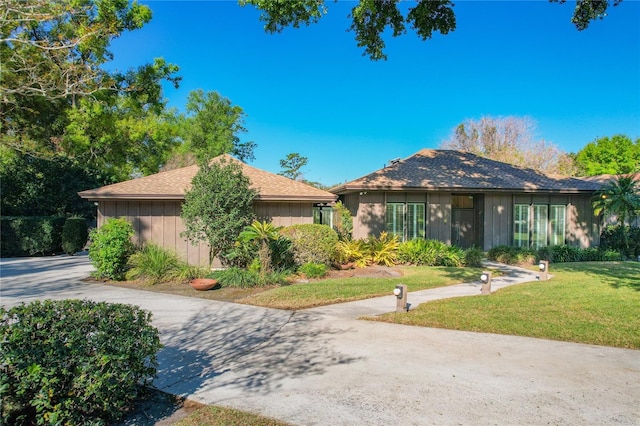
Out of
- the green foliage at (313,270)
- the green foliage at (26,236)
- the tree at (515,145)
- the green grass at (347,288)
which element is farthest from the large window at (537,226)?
the green foliage at (26,236)

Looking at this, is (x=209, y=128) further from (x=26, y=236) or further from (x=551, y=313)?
(x=551, y=313)

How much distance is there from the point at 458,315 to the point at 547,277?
19.6 ft

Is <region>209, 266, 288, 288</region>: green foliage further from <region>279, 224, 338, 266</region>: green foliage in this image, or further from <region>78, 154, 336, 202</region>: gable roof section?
<region>78, 154, 336, 202</region>: gable roof section

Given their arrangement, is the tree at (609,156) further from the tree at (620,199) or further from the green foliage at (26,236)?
the green foliage at (26,236)

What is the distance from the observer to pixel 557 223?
54.5ft

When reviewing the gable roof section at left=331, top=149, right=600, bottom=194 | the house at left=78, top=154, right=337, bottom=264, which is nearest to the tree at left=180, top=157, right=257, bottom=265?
the house at left=78, top=154, right=337, bottom=264

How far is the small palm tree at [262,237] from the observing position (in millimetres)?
10250

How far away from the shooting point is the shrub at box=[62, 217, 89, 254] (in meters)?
17.6

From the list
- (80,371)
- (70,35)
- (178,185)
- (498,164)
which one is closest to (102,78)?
(70,35)

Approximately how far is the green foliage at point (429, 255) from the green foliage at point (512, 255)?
7.33 ft

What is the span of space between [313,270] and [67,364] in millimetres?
8219

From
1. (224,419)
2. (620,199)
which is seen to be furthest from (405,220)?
(224,419)

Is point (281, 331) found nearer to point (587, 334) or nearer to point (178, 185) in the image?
point (587, 334)

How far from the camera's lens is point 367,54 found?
10.0 m
